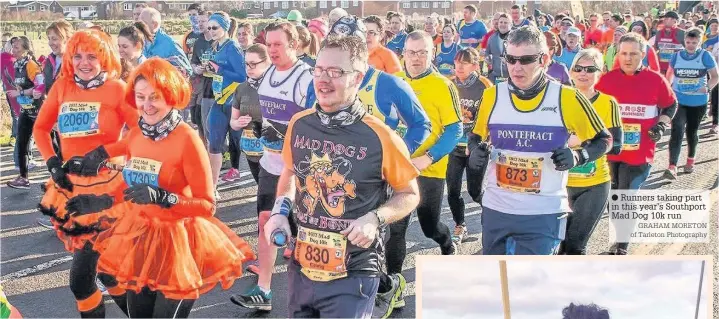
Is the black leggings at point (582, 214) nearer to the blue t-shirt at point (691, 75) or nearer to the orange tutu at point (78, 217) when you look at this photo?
the orange tutu at point (78, 217)

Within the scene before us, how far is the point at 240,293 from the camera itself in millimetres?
5797

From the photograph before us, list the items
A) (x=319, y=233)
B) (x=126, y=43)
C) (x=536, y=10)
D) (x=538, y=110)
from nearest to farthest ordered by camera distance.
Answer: (x=319, y=233) < (x=538, y=110) < (x=126, y=43) < (x=536, y=10)

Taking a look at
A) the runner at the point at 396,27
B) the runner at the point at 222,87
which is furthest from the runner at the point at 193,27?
the runner at the point at 396,27

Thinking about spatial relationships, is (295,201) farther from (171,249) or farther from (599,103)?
(599,103)

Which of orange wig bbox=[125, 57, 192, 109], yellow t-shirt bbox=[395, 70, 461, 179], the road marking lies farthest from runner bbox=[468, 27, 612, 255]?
the road marking

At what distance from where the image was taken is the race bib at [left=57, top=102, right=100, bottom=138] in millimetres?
4883

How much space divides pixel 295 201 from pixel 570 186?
8.40ft

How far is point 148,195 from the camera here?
3775 millimetres

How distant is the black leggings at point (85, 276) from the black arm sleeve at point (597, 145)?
8.59 ft

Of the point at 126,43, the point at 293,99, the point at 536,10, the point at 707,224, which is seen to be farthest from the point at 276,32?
the point at 536,10

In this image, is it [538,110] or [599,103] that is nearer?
[538,110]

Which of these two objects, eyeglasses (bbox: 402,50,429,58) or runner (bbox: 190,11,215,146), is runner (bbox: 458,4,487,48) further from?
eyeglasses (bbox: 402,50,429,58)

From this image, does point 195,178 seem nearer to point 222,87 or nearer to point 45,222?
point 45,222

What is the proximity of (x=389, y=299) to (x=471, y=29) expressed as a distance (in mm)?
9629
